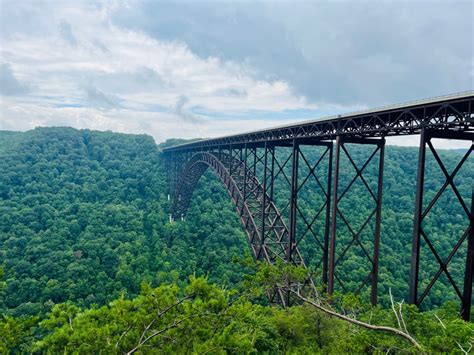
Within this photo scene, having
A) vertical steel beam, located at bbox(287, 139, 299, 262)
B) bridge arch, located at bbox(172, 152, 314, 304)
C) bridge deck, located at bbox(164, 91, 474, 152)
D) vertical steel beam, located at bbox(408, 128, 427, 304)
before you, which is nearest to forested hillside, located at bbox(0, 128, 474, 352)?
vertical steel beam, located at bbox(408, 128, 427, 304)

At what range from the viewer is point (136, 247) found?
36.1 meters

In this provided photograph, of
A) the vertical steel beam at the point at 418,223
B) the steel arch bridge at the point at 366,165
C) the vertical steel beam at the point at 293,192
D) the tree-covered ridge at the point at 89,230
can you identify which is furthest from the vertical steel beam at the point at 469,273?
the tree-covered ridge at the point at 89,230

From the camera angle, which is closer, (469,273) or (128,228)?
(469,273)

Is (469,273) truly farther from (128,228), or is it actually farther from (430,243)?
(128,228)

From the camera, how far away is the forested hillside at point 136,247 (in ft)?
20.4

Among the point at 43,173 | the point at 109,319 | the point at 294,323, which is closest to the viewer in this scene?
the point at 109,319

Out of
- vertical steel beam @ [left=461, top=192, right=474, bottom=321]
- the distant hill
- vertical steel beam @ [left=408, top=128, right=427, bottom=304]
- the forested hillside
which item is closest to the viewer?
the forested hillside

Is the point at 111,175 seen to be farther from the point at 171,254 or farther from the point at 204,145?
the point at 204,145

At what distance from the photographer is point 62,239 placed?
35562 mm

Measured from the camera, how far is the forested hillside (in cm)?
621

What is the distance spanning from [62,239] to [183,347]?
1388 inches

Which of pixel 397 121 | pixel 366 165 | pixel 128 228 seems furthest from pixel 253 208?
pixel 128 228

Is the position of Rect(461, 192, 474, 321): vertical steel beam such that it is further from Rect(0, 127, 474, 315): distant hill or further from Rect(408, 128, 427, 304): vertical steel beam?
Rect(0, 127, 474, 315): distant hill

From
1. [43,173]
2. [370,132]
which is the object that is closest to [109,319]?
[370,132]
